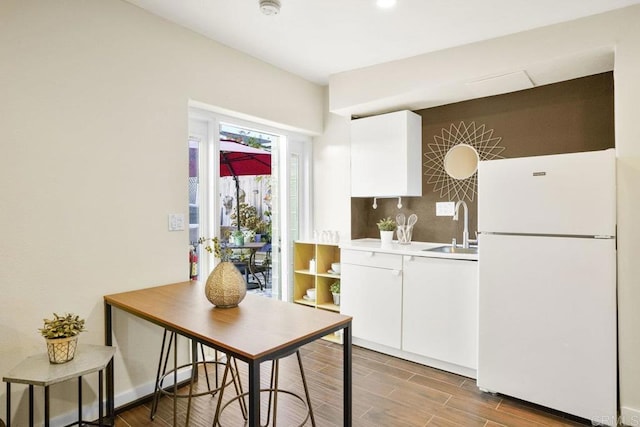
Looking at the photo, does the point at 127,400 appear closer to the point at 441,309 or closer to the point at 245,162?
the point at 441,309

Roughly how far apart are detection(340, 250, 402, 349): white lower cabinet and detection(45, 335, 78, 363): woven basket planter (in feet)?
7.19

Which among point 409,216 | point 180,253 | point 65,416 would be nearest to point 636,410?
point 409,216

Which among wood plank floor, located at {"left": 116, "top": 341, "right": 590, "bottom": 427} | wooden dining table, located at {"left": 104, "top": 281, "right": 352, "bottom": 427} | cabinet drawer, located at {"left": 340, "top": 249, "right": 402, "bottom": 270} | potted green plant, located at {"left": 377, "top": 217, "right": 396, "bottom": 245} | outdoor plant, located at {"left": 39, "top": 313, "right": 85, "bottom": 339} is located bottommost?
wood plank floor, located at {"left": 116, "top": 341, "right": 590, "bottom": 427}

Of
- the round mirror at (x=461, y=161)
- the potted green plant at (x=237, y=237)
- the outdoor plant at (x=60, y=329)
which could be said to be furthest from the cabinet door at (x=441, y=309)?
the outdoor plant at (x=60, y=329)

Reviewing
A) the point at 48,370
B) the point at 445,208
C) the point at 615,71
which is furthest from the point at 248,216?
the point at 615,71

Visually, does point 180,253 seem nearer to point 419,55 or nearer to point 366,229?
point 366,229

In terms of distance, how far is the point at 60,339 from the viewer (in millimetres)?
1724

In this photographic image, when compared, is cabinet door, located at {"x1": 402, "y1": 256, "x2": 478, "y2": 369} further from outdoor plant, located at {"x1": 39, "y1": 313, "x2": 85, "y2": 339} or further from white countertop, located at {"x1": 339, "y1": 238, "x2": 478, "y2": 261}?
outdoor plant, located at {"x1": 39, "y1": 313, "x2": 85, "y2": 339}

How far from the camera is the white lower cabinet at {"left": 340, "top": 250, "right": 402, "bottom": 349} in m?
3.10

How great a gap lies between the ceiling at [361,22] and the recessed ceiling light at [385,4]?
0.11ft

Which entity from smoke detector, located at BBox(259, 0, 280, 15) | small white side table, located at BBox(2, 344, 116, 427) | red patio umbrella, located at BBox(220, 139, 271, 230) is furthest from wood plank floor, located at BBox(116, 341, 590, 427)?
smoke detector, located at BBox(259, 0, 280, 15)

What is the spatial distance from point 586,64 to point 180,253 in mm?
3082

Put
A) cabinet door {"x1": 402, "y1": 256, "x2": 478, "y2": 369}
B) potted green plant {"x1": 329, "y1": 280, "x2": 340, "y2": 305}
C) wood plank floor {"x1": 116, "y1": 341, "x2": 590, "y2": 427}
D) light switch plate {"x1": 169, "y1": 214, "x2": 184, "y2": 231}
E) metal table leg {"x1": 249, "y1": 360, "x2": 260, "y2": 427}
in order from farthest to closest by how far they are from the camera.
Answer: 1. potted green plant {"x1": 329, "y1": 280, "x2": 340, "y2": 305}
2. cabinet door {"x1": 402, "y1": 256, "x2": 478, "y2": 369}
3. light switch plate {"x1": 169, "y1": 214, "x2": 184, "y2": 231}
4. wood plank floor {"x1": 116, "y1": 341, "x2": 590, "y2": 427}
5. metal table leg {"x1": 249, "y1": 360, "x2": 260, "y2": 427}

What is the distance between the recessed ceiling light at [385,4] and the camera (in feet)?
7.39
